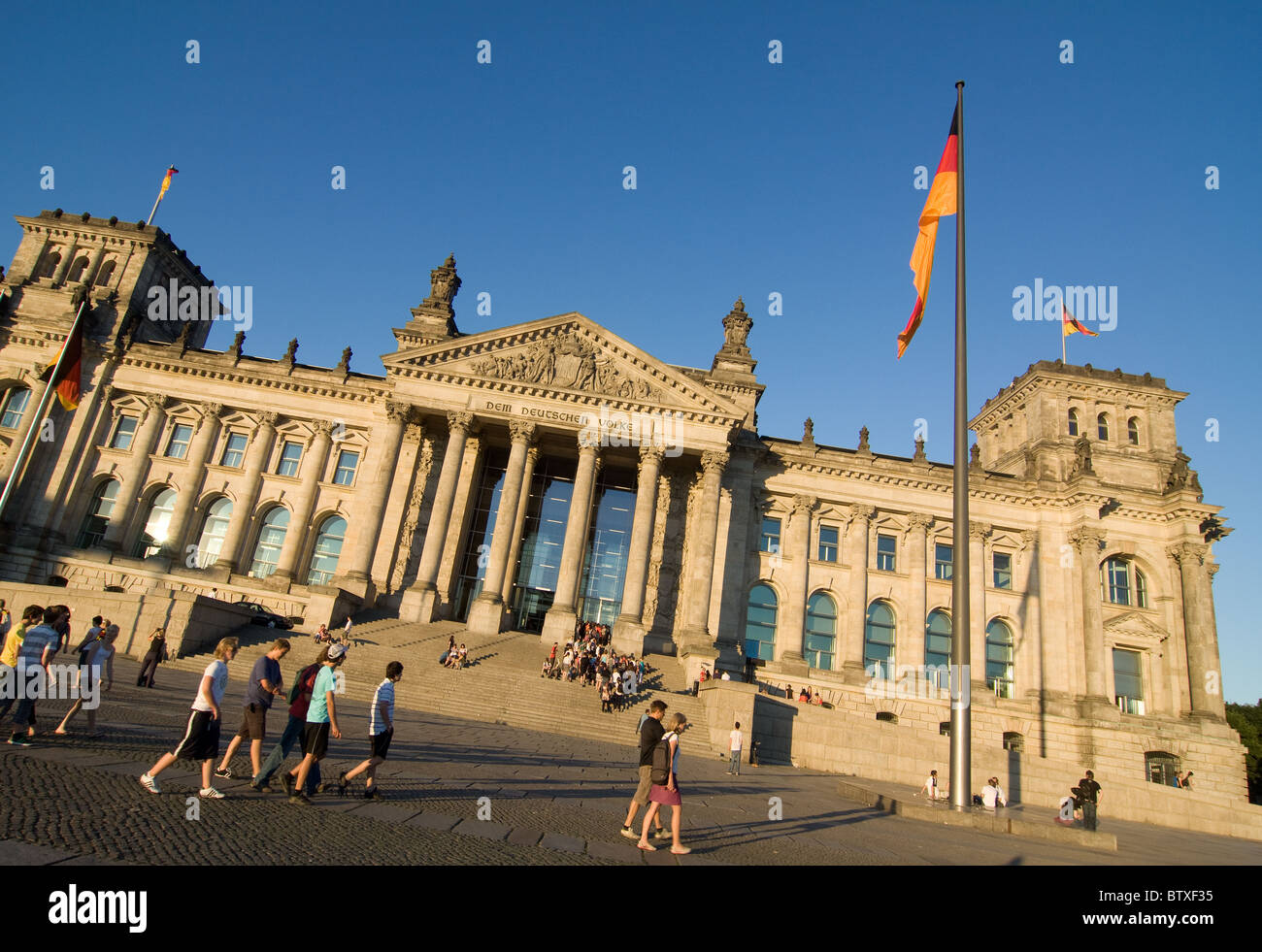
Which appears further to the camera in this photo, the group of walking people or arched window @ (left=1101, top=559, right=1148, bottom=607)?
arched window @ (left=1101, top=559, right=1148, bottom=607)

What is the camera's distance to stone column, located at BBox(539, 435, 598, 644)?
36.6 metres

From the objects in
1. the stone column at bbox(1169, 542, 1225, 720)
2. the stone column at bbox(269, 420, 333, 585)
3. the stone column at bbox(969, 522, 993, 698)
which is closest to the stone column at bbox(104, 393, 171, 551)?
the stone column at bbox(269, 420, 333, 585)

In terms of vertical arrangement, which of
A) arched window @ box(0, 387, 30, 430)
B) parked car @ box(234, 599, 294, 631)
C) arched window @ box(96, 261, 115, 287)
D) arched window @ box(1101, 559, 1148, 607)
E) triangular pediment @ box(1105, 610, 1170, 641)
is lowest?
parked car @ box(234, 599, 294, 631)

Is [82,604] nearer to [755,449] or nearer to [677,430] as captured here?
[677,430]

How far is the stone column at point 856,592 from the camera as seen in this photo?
41.7 meters

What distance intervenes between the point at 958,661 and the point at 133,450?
162 feet

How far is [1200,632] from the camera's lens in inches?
1592

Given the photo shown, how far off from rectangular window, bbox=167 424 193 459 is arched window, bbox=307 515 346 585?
10.9 m

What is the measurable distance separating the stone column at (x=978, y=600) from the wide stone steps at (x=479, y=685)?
19.2 metres

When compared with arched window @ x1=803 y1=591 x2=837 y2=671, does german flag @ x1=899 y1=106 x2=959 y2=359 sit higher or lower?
higher

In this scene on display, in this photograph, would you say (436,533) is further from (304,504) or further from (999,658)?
(999,658)

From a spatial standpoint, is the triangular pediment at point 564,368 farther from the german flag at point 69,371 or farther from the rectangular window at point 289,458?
the german flag at point 69,371

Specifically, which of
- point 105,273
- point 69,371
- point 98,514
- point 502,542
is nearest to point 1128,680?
point 502,542

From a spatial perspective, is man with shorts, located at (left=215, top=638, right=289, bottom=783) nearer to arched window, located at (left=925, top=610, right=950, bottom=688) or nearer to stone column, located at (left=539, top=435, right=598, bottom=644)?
stone column, located at (left=539, top=435, right=598, bottom=644)
